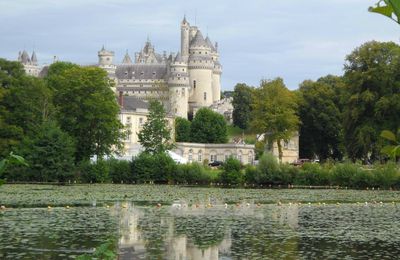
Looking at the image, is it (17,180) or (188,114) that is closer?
(17,180)

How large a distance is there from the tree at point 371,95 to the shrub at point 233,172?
867 centimetres

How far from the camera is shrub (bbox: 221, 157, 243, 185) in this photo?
49156 millimetres

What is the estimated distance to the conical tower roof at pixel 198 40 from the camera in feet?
465

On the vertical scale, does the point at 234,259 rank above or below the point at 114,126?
below

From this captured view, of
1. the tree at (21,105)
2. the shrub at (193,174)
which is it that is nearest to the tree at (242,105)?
the shrub at (193,174)

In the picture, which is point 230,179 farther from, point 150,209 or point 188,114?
point 188,114

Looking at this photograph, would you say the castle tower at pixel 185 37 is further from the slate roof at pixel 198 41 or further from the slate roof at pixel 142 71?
the slate roof at pixel 142 71

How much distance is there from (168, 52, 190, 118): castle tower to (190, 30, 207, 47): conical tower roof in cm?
751

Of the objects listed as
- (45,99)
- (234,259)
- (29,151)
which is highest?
(45,99)

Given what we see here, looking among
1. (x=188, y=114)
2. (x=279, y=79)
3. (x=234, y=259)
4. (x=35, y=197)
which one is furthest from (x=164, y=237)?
(x=188, y=114)

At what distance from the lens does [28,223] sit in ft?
71.6

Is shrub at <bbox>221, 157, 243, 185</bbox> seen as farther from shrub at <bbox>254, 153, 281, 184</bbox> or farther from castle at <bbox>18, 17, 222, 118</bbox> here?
castle at <bbox>18, 17, 222, 118</bbox>

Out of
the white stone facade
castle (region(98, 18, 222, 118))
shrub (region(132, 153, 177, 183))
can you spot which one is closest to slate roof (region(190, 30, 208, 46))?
castle (region(98, 18, 222, 118))

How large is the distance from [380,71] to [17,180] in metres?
25.5
